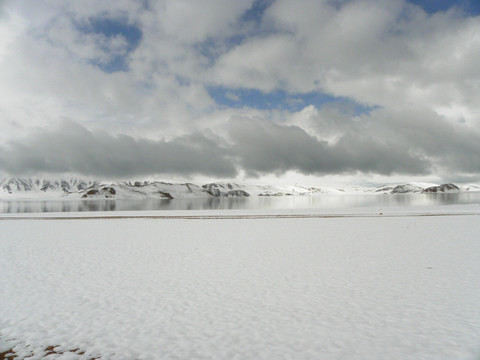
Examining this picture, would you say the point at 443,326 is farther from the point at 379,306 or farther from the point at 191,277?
the point at 191,277

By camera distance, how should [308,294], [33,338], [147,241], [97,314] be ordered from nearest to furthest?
[33,338] < [97,314] < [308,294] < [147,241]

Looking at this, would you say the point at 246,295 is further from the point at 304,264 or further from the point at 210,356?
the point at 304,264

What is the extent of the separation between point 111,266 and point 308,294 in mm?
10869

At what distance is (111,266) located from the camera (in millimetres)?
16688

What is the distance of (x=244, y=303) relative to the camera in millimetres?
10906

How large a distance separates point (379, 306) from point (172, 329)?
6.83m

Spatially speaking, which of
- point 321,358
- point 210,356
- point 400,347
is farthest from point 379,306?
point 210,356

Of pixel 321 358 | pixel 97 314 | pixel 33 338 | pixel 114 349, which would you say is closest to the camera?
pixel 321 358

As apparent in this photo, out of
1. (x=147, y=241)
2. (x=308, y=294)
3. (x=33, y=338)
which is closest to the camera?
(x=33, y=338)

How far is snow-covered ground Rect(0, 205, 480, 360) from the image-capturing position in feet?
26.0

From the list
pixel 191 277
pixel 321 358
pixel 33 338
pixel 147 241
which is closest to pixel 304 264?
pixel 191 277

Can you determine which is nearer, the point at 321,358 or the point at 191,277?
the point at 321,358

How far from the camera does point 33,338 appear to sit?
28.4 feet

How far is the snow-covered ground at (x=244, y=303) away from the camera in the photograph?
794 cm
